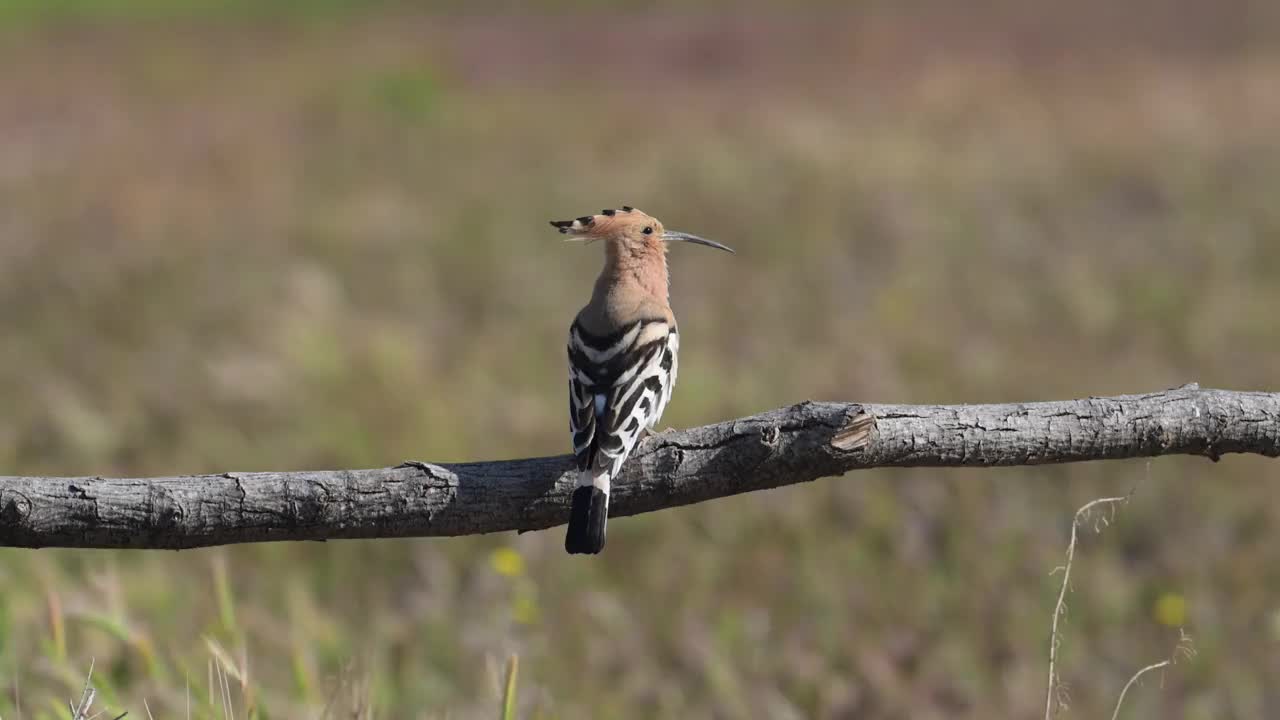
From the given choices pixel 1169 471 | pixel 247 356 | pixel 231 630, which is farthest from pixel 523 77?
pixel 231 630

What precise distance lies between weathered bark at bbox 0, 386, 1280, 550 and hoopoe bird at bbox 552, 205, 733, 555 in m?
0.30

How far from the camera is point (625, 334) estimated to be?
110 inches

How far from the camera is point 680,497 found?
87.9 inches

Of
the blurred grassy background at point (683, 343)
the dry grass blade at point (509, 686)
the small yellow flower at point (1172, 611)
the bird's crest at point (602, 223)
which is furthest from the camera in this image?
the blurred grassy background at point (683, 343)

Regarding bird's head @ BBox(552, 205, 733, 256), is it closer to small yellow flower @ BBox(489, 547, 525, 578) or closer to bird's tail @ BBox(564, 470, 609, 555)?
bird's tail @ BBox(564, 470, 609, 555)

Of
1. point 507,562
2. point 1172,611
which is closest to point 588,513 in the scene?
point 507,562

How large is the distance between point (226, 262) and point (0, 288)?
4.80 ft

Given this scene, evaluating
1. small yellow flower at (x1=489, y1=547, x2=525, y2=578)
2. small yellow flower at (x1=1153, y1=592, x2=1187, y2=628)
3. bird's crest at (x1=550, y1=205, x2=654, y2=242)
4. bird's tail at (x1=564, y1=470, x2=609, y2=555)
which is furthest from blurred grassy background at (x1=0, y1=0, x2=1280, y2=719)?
bird's crest at (x1=550, y1=205, x2=654, y2=242)

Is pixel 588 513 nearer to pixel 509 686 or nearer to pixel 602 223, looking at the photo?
pixel 509 686

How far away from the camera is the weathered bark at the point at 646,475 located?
199cm

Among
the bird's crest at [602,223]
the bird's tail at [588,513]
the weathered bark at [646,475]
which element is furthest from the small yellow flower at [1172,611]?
the bird's tail at [588,513]

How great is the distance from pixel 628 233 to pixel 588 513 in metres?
0.74

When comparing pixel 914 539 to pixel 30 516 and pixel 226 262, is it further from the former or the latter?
pixel 226 262

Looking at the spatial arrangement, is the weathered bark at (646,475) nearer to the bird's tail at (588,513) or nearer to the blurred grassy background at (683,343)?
the bird's tail at (588,513)
